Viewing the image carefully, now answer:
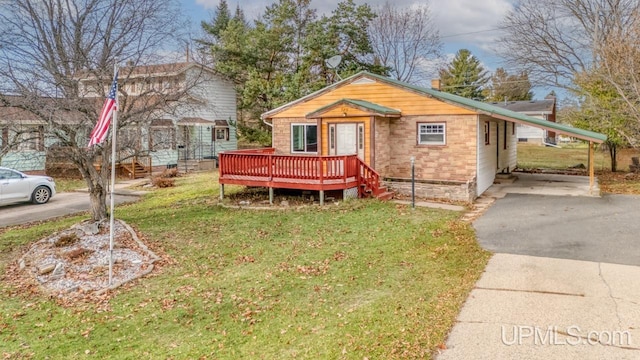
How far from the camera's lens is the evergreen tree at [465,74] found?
5253 cm

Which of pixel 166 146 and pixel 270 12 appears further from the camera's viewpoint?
pixel 270 12

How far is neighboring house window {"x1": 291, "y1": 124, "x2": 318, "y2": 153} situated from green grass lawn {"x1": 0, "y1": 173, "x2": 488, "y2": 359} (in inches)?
281

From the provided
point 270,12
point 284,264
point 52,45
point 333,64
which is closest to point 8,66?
point 52,45

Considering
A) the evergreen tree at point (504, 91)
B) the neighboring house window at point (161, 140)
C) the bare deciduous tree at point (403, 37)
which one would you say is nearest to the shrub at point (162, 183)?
the neighboring house window at point (161, 140)

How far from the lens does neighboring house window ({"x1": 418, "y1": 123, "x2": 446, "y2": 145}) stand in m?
15.3

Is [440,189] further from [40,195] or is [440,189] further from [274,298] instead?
[40,195]

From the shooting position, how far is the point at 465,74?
5328cm

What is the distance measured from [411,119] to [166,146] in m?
8.43

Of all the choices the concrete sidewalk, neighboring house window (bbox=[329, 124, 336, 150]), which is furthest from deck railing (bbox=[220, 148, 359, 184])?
the concrete sidewalk

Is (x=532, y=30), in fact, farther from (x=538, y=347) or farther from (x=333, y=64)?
(x=538, y=347)

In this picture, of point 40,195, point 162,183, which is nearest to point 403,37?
point 162,183

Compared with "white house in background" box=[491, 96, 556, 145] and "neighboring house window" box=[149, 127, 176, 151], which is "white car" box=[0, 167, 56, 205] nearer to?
"neighboring house window" box=[149, 127, 176, 151]

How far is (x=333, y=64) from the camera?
19.8 meters

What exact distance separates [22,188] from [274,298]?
13.7 metres
